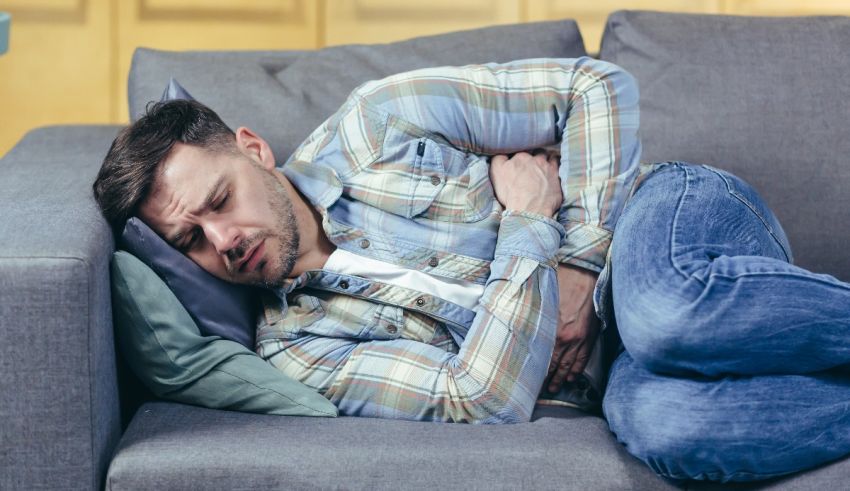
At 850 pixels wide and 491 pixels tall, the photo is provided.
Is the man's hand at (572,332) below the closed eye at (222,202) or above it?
below

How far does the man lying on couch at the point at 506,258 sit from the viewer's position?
139 cm

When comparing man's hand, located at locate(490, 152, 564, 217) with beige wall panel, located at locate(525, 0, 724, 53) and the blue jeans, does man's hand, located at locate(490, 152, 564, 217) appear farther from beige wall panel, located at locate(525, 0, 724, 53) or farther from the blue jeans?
beige wall panel, located at locate(525, 0, 724, 53)

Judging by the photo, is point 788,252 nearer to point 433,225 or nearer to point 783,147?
point 783,147

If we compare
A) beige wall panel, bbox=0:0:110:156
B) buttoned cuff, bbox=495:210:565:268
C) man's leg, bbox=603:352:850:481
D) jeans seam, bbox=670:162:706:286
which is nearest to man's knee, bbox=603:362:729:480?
man's leg, bbox=603:352:850:481

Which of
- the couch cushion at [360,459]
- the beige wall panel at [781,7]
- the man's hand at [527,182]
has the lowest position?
the couch cushion at [360,459]

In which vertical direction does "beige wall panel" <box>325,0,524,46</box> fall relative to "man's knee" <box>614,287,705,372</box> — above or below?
above

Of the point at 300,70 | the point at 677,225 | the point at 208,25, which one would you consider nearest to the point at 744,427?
the point at 677,225

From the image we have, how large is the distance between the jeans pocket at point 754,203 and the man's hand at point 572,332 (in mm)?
310

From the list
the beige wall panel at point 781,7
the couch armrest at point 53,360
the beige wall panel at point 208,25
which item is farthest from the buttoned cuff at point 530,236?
the beige wall panel at point 781,7

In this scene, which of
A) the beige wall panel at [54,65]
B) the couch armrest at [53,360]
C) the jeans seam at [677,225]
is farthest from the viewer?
the beige wall panel at [54,65]

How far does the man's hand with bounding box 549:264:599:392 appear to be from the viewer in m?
1.71

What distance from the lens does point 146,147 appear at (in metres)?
1.71

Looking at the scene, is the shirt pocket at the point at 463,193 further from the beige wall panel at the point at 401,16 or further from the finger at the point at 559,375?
the beige wall panel at the point at 401,16

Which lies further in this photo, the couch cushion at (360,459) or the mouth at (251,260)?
the mouth at (251,260)
